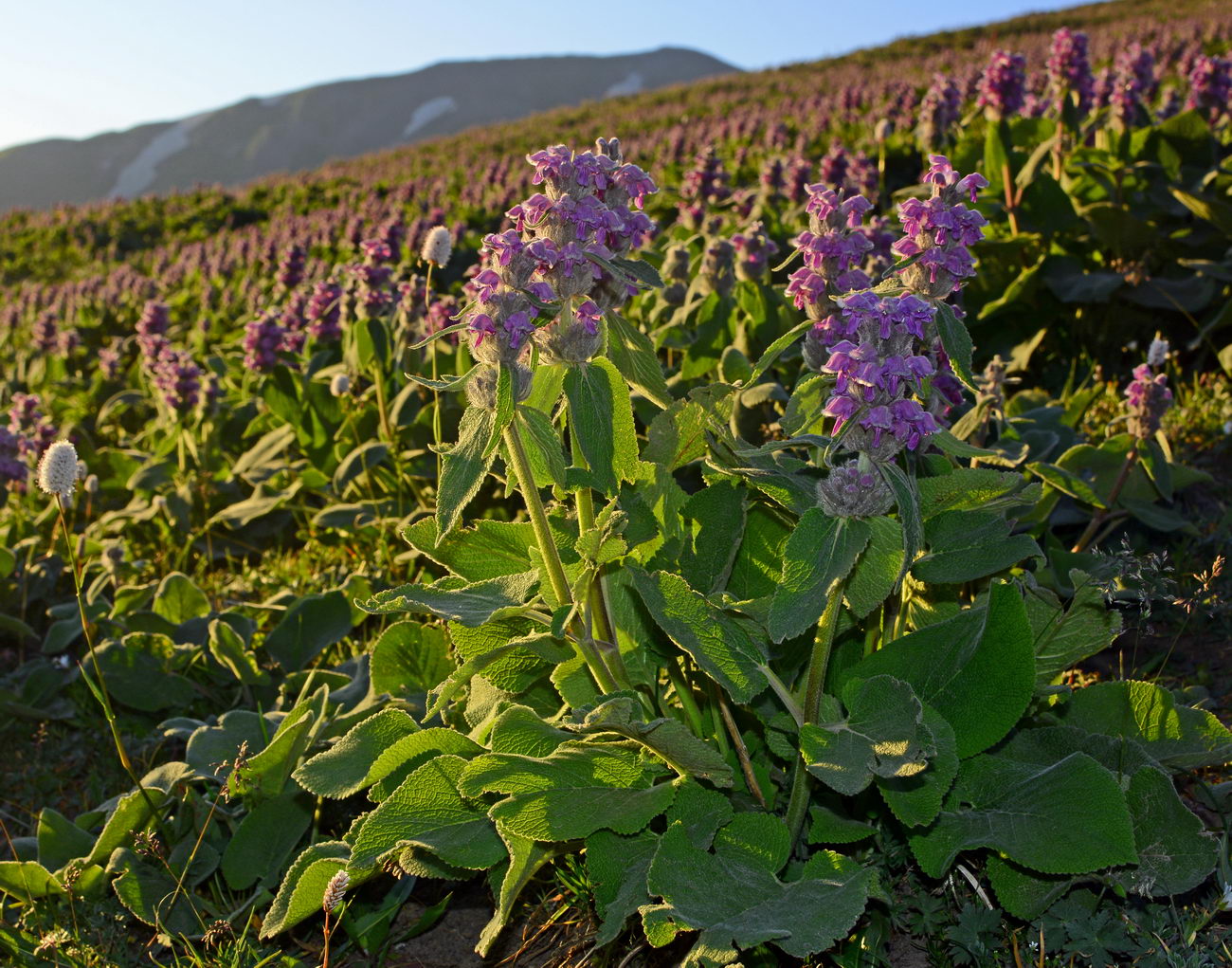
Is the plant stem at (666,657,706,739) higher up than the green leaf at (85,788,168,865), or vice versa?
the plant stem at (666,657,706,739)

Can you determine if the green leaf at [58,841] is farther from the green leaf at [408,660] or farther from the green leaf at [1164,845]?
the green leaf at [1164,845]

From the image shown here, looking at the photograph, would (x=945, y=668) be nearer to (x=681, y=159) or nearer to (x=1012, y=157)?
(x=1012, y=157)

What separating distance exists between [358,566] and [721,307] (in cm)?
188

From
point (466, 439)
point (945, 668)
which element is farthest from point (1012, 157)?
point (466, 439)

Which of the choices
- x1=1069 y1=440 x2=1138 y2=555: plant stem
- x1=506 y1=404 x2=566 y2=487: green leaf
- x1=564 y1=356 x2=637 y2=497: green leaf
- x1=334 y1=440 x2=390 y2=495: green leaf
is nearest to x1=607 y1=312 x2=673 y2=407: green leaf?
x1=564 y1=356 x2=637 y2=497: green leaf

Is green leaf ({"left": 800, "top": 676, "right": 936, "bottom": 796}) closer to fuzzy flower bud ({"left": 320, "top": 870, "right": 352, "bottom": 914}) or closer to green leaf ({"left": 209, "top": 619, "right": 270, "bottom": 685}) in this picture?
fuzzy flower bud ({"left": 320, "top": 870, "right": 352, "bottom": 914})

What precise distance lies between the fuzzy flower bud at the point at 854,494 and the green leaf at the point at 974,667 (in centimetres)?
42

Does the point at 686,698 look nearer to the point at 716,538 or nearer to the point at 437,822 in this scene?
the point at 716,538

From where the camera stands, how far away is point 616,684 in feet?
7.13

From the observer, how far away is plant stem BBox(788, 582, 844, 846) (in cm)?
197

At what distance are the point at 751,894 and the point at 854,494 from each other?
0.77 meters

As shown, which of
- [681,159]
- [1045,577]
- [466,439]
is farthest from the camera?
[681,159]

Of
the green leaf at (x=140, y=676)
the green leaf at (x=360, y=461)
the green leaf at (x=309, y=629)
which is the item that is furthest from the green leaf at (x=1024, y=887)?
the green leaf at (x=360, y=461)

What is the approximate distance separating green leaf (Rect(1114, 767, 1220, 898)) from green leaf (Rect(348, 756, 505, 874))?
1.27 meters
